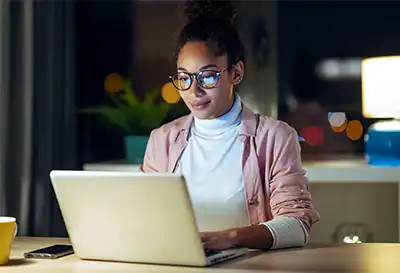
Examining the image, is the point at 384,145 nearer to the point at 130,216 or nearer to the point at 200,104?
the point at 200,104

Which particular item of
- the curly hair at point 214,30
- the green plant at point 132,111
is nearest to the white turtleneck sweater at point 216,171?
the curly hair at point 214,30

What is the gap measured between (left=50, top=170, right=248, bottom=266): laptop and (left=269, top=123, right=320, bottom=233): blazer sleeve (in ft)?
0.67

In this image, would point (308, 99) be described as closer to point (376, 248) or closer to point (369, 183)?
point (369, 183)

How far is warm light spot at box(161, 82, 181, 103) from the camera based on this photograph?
2.48 m

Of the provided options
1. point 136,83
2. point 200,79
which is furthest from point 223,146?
point 136,83

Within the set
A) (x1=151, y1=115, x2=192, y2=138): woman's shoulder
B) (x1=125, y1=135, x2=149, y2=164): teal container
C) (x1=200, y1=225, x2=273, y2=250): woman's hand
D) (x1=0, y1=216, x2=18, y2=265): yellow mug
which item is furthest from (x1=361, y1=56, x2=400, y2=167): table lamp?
(x1=0, y1=216, x2=18, y2=265): yellow mug

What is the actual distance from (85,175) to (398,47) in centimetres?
211

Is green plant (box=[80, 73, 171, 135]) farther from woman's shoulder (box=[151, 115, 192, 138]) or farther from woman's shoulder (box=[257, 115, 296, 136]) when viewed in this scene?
woman's shoulder (box=[257, 115, 296, 136])

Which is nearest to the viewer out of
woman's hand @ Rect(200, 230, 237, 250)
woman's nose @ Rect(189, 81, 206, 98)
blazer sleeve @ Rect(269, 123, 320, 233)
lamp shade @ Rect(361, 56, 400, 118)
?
woman's hand @ Rect(200, 230, 237, 250)

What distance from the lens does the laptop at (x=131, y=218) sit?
3.50ft

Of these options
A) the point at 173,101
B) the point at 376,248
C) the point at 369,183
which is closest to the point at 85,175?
the point at 376,248

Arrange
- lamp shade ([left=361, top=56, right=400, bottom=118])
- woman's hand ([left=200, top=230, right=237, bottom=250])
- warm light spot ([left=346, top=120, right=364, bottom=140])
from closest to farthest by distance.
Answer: woman's hand ([left=200, top=230, right=237, bottom=250]) < lamp shade ([left=361, top=56, right=400, bottom=118]) < warm light spot ([left=346, top=120, right=364, bottom=140])

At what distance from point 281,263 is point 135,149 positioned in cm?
149

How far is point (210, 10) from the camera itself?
5.01ft
